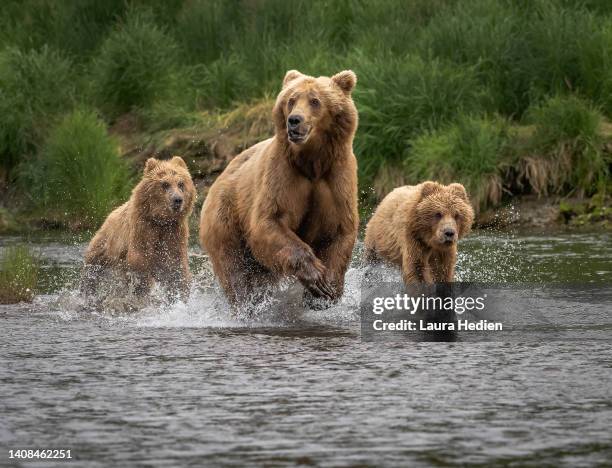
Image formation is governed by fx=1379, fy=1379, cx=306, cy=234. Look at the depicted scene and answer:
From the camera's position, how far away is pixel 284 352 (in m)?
7.54

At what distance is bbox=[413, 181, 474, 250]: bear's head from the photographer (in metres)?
9.34

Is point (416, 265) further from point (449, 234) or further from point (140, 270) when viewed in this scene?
point (140, 270)

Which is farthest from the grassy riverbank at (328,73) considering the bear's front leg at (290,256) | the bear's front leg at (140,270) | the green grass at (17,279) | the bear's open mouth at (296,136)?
the bear's open mouth at (296,136)

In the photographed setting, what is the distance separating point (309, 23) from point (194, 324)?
10157 millimetres

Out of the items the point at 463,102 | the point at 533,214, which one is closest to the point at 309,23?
the point at 463,102

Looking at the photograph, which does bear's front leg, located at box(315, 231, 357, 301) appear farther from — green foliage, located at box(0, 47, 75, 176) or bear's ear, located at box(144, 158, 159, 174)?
green foliage, located at box(0, 47, 75, 176)

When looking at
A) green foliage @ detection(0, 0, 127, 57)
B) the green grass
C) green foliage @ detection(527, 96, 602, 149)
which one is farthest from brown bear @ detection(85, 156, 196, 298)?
green foliage @ detection(0, 0, 127, 57)

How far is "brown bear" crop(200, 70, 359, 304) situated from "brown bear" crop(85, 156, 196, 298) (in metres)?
1.54

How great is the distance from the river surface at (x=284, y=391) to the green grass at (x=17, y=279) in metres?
0.66

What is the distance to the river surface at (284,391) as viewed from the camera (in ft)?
17.6

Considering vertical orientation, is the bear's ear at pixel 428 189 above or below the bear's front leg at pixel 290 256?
above

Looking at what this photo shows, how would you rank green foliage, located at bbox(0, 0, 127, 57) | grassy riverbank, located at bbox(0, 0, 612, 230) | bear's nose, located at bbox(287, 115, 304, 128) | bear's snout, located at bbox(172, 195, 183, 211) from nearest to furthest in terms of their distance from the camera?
bear's nose, located at bbox(287, 115, 304, 128) → bear's snout, located at bbox(172, 195, 183, 211) → grassy riverbank, located at bbox(0, 0, 612, 230) → green foliage, located at bbox(0, 0, 127, 57)

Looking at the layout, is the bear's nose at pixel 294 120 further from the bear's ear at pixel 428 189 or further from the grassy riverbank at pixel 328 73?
the grassy riverbank at pixel 328 73

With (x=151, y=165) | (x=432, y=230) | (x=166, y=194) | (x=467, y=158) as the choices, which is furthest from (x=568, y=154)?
(x=166, y=194)
